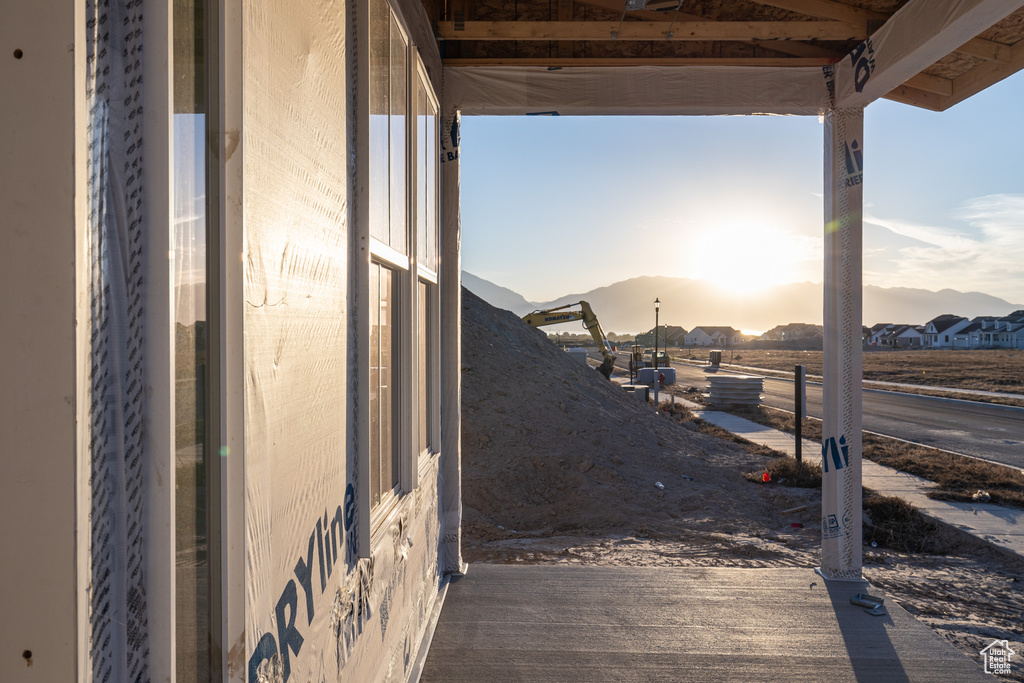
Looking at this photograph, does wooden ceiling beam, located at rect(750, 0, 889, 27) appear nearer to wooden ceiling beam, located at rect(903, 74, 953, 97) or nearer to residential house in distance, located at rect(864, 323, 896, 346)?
wooden ceiling beam, located at rect(903, 74, 953, 97)

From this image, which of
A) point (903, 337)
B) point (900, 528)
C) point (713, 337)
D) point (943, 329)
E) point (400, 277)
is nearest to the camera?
point (400, 277)

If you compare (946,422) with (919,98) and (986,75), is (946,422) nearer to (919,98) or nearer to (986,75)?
(919,98)

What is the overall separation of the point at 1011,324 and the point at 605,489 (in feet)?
308

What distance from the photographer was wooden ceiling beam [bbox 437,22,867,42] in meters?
4.15

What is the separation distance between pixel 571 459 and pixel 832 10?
6949 millimetres

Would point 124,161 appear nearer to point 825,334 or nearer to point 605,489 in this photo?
point 825,334

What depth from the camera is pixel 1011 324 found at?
252ft

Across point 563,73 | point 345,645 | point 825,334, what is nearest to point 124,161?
point 345,645

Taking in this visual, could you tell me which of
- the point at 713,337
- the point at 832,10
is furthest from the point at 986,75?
the point at 713,337

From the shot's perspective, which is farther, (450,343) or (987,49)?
(450,343)

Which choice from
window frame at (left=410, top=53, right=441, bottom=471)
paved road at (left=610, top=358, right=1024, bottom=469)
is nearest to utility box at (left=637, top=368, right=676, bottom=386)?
paved road at (left=610, top=358, right=1024, bottom=469)

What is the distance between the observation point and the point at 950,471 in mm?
9484

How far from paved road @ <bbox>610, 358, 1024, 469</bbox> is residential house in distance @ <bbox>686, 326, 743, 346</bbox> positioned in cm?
10340

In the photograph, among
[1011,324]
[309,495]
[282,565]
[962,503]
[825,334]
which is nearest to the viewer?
[282,565]
